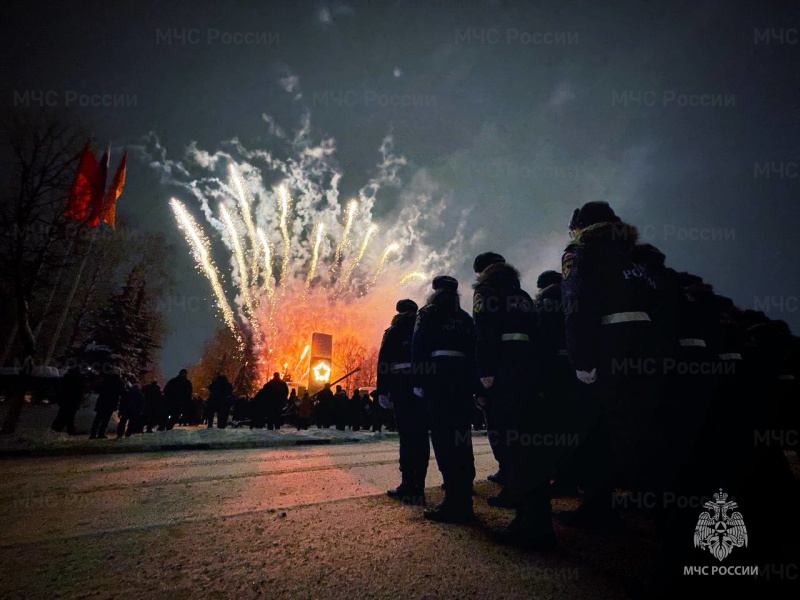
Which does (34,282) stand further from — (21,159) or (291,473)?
(291,473)

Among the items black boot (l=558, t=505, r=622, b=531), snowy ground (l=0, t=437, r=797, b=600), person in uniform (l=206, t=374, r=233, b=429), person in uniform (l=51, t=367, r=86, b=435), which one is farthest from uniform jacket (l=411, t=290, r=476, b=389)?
person in uniform (l=206, t=374, r=233, b=429)

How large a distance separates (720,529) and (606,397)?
1.16m

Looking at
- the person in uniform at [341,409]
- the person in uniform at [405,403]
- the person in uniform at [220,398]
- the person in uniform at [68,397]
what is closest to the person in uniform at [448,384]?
the person in uniform at [405,403]

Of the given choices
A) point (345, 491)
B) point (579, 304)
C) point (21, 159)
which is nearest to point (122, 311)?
point (21, 159)

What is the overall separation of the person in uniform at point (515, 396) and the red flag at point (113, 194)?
17.5 m

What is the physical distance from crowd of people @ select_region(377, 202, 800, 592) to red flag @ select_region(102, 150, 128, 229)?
16534mm

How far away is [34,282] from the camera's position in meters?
8.95

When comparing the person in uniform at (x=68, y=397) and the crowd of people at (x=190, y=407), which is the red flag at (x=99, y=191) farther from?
the crowd of people at (x=190, y=407)

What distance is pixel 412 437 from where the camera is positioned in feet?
15.5

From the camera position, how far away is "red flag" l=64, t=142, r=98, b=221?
10.6 metres

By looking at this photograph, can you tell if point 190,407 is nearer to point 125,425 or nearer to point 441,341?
point 125,425

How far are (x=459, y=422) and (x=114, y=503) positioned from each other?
3.64 metres

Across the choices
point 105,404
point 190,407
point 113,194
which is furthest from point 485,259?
point 113,194

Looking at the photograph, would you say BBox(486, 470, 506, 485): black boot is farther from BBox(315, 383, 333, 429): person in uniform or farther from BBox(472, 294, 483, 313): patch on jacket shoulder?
BBox(315, 383, 333, 429): person in uniform
